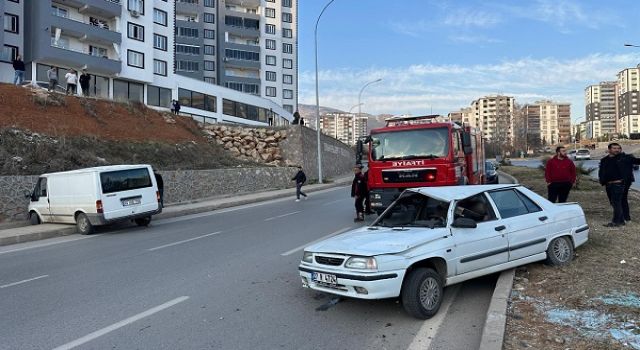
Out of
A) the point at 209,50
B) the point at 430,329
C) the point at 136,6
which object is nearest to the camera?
the point at 430,329

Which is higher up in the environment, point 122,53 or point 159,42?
point 159,42

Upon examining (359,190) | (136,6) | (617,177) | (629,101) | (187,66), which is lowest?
(359,190)

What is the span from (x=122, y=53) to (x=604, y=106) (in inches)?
6300

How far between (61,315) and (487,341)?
183 inches

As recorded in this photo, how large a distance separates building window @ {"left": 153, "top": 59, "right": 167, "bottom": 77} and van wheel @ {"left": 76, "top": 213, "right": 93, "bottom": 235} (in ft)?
129

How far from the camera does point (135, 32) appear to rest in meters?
48.4

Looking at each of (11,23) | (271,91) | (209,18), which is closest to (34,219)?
(11,23)

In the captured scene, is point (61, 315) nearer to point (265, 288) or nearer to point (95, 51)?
point (265, 288)

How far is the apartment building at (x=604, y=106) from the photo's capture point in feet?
519

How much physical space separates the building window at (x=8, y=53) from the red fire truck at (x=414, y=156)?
36.3 metres

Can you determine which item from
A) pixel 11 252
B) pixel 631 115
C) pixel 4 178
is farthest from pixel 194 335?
pixel 631 115

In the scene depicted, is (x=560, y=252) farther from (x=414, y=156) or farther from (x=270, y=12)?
(x=270, y=12)

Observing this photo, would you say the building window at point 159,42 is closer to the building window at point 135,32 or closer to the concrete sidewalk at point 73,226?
the building window at point 135,32

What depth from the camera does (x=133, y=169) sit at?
14695 millimetres
